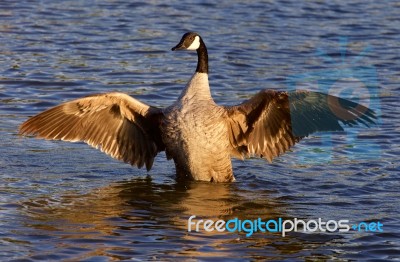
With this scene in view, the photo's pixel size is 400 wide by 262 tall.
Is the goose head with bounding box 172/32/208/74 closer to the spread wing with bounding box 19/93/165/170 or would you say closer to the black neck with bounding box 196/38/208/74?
the black neck with bounding box 196/38/208/74

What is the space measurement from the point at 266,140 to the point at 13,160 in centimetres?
289

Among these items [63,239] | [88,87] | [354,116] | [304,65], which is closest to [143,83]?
[88,87]

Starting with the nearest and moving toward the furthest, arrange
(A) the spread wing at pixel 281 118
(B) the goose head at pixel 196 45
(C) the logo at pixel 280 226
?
(C) the logo at pixel 280 226
(A) the spread wing at pixel 281 118
(B) the goose head at pixel 196 45

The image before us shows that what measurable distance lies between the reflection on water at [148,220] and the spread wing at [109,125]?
388 mm

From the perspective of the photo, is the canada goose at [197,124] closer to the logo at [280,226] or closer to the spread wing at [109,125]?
the spread wing at [109,125]

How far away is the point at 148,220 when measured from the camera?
9.13m

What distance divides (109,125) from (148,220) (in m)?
1.76

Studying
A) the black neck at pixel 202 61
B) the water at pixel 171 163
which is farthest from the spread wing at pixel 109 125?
the black neck at pixel 202 61

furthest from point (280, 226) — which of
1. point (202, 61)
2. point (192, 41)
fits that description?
point (192, 41)

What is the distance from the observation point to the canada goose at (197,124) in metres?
9.82

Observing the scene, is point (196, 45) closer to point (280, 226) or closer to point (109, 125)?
point (109, 125)

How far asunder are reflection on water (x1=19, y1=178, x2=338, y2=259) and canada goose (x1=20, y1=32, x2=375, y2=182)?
362 mm

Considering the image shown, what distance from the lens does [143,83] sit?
1402 cm

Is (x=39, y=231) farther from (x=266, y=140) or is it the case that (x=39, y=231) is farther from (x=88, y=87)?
(x=88, y=87)
